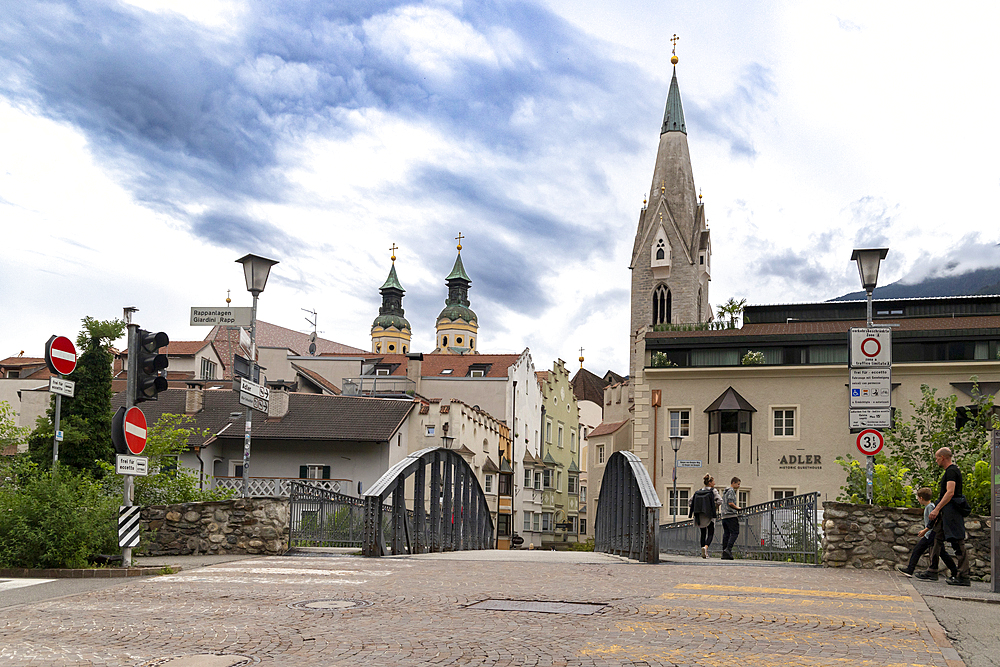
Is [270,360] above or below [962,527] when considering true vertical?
above

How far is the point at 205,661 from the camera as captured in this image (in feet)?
22.2

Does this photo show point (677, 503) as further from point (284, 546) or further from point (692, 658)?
point (692, 658)

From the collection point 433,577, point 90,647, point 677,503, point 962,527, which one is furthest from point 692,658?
point 677,503

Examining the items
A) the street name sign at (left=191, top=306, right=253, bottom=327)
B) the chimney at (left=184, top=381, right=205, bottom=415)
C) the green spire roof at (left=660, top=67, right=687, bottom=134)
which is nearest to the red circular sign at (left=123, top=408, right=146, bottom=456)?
the street name sign at (left=191, top=306, right=253, bottom=327)

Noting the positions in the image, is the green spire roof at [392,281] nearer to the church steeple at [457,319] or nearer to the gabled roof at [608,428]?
the church steeple at [457,319]

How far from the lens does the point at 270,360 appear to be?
6750 cm

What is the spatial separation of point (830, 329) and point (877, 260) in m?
26.7

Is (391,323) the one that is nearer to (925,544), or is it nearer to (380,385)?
(380,385)

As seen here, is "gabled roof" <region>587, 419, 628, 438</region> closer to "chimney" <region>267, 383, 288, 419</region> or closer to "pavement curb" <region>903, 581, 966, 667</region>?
"chimney" <region>267, 383, 288, 419</region>

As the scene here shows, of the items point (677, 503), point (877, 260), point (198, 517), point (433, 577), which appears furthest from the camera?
point (677, 503)

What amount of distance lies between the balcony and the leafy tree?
87.4 ft

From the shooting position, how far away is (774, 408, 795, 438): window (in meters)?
42.6

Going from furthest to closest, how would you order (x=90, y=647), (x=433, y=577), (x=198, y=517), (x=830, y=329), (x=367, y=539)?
(x=830, y=329) < (x=367, y=539) < (x=198, y=517) < (x=433, y=577) < (x=90, y=647)

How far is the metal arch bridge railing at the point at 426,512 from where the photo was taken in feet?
56.8
